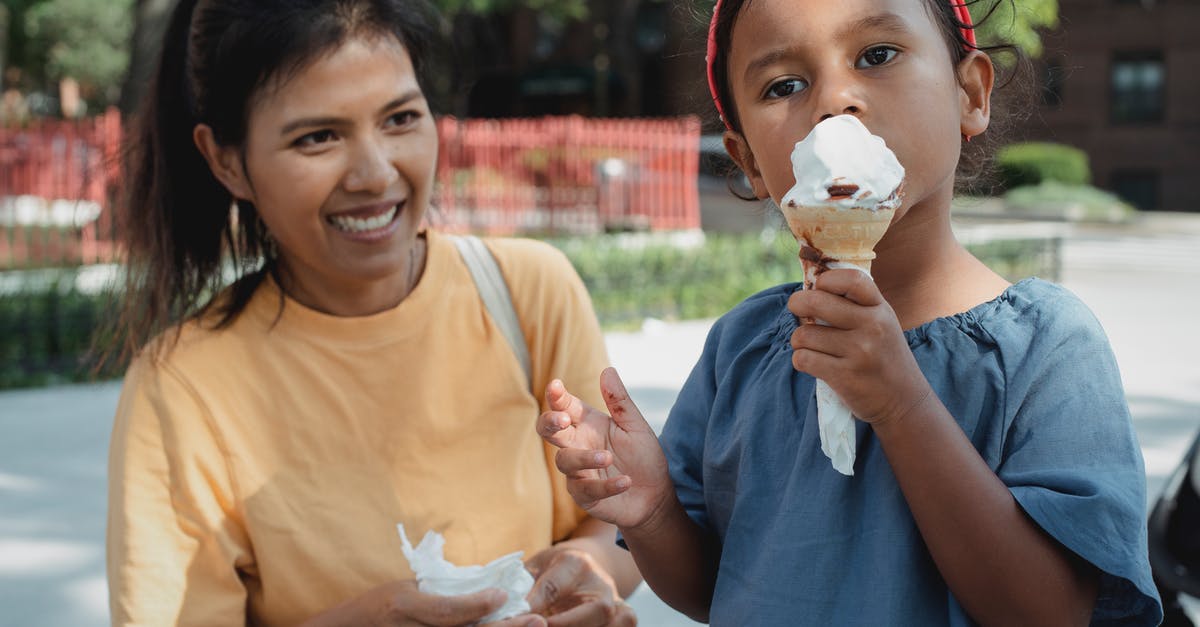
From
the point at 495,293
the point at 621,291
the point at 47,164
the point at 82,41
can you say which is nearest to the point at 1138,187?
the point at 621,291

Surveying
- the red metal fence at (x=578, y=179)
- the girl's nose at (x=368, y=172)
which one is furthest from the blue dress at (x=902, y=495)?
the red metal fence at (x=578, y=179)

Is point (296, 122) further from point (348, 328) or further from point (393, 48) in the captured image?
point (348, 328)

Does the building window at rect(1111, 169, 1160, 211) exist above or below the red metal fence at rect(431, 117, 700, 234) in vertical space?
below

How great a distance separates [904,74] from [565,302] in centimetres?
108

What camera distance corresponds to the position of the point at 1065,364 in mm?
1418

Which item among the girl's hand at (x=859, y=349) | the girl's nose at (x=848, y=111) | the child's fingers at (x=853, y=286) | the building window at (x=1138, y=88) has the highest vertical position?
the building window at (x=1138, y=88)

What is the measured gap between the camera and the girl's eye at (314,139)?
220 cm

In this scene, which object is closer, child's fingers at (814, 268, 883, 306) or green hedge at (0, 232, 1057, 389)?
child's fingers at (814, 268, 883, 306)

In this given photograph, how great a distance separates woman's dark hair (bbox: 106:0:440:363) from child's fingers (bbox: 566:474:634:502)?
101 cm

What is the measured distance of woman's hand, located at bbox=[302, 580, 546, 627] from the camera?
1933 mm

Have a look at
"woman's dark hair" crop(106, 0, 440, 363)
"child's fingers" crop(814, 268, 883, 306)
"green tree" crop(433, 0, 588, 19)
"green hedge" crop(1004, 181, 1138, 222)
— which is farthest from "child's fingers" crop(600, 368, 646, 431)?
"green hedge" crop(1004, 181, 1138, 222)

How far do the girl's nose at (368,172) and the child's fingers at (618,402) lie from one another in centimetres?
73

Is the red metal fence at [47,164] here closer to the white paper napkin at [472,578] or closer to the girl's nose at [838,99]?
the white paper napkin at [472,578]

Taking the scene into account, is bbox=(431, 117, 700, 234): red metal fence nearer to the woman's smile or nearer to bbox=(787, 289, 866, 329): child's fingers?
the woman's smile
